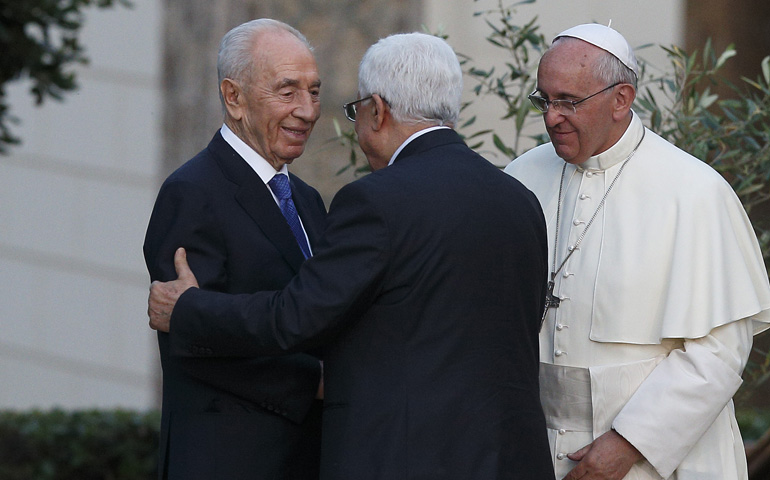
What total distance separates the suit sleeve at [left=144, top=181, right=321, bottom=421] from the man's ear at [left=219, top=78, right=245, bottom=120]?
11.2 inches

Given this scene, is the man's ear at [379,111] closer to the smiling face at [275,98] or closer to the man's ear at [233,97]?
the smiling face at [275,98]

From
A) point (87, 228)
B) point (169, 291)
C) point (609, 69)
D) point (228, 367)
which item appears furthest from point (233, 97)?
point (87, 228)

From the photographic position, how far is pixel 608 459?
2.98m

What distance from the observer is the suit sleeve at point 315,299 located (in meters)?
2.66

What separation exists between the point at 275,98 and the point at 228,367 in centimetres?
72

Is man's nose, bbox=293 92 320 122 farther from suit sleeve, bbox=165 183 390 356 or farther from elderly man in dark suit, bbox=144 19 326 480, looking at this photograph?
suit sleeve, bbox=165 183 390 356

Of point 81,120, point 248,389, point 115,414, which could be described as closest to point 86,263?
point 81,120

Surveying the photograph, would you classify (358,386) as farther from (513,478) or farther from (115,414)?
(115,414)

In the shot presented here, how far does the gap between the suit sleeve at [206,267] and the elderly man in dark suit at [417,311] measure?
13cm

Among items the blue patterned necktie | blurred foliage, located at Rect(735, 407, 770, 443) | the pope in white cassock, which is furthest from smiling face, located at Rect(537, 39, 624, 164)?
blurred foliage, located at Rect(735, 407, 770, 443)

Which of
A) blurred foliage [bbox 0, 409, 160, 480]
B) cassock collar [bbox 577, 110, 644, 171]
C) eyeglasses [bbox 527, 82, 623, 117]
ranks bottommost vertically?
blurred foliage [bbox 0, 409, 160, 480]

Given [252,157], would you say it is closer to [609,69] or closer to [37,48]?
[609,69]

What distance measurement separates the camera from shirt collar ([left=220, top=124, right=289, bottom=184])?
3.17 meters

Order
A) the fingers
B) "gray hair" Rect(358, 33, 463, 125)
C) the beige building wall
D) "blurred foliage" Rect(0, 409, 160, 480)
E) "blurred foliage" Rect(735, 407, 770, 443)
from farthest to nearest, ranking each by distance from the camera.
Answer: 1. the beige building wall
2. "blurred foliage" Rect(735, 407, 770, 443)
3. "blurred foliage" Rect(0, 409, 160, 480)
4. the fingers
5. "gray hair" Rect(358, 33, 463, 125)
